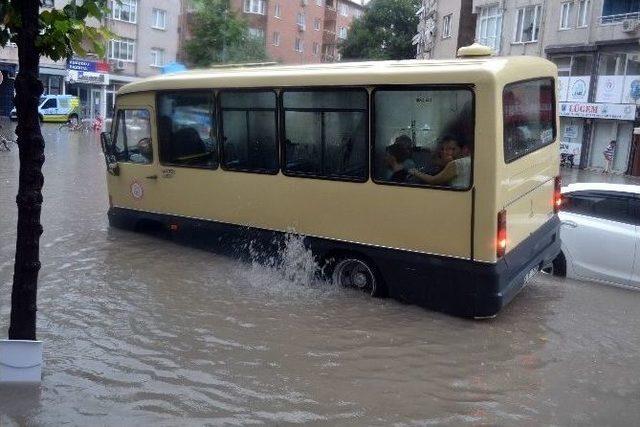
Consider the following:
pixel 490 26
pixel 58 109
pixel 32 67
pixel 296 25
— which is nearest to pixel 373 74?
pixel 32 67

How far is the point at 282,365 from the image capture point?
18.4 ft

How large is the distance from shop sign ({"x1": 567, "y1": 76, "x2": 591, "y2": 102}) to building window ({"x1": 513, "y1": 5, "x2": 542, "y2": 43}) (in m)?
4.08

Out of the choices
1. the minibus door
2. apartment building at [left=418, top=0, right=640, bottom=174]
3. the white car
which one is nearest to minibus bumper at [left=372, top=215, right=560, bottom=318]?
the white car

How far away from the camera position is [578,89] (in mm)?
34188

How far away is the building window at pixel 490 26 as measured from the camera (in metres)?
40.2

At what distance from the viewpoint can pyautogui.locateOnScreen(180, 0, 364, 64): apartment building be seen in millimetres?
61281

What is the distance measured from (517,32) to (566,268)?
33.1 metres

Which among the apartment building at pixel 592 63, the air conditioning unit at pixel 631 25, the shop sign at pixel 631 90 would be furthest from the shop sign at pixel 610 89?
the air conditioning unit at pixel 631 25

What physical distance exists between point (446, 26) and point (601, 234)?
1685 inches

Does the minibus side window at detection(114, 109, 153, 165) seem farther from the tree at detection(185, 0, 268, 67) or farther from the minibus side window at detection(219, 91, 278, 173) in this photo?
the tree at detection(185, 0, 268, 67)

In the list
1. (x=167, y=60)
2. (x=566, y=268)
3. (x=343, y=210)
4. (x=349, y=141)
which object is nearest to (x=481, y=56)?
(x=349, y=141)

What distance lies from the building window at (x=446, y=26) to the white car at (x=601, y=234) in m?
41.5

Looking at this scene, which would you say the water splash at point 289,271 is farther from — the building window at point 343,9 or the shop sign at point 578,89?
the building window at point 343,9

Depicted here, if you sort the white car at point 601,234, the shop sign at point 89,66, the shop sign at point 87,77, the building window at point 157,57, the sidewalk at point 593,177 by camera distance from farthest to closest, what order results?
the building window at point 157,57
the shop sign at point 89,66
the shop sign at point 87,77
the sidewalk at point 593,177
the white car at point 601,234
